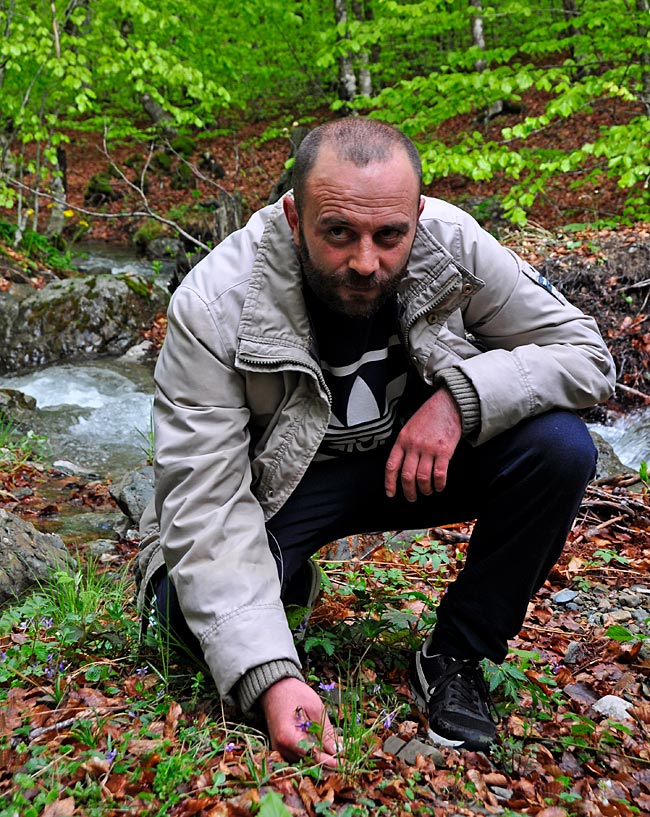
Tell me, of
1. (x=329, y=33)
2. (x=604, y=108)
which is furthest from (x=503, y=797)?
(x=604, y=108)

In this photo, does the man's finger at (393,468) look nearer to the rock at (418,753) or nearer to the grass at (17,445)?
the rock at (418,753)

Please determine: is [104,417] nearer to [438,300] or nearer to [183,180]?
[438,300]

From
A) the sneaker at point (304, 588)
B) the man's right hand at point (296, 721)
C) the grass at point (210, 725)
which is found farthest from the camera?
the sneaker at point (304, 588)

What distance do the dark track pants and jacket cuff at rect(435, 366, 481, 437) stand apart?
13 centimetres

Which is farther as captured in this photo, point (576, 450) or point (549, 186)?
point (549, 186)

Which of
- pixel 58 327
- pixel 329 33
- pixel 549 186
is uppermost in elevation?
pixel 329 33

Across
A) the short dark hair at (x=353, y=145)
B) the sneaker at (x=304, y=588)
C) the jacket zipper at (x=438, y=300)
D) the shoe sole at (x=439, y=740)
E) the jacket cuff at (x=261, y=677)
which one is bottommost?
the shoe sole at (x=439, y=740)

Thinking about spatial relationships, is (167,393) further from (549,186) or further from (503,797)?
(549,186)

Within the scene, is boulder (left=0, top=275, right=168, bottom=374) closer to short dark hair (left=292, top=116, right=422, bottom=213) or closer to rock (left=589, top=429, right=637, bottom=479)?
rock (left=589, top=429, right=637, bottom=479)

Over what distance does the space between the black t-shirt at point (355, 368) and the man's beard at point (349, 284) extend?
0.12m

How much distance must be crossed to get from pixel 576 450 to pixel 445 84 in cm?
613

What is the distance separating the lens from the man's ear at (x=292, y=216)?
2.34 meters

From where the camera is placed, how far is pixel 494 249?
256cm

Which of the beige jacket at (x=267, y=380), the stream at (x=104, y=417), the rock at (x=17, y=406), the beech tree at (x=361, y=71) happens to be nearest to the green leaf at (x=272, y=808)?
the beige jacket at (x=267, y=380)
